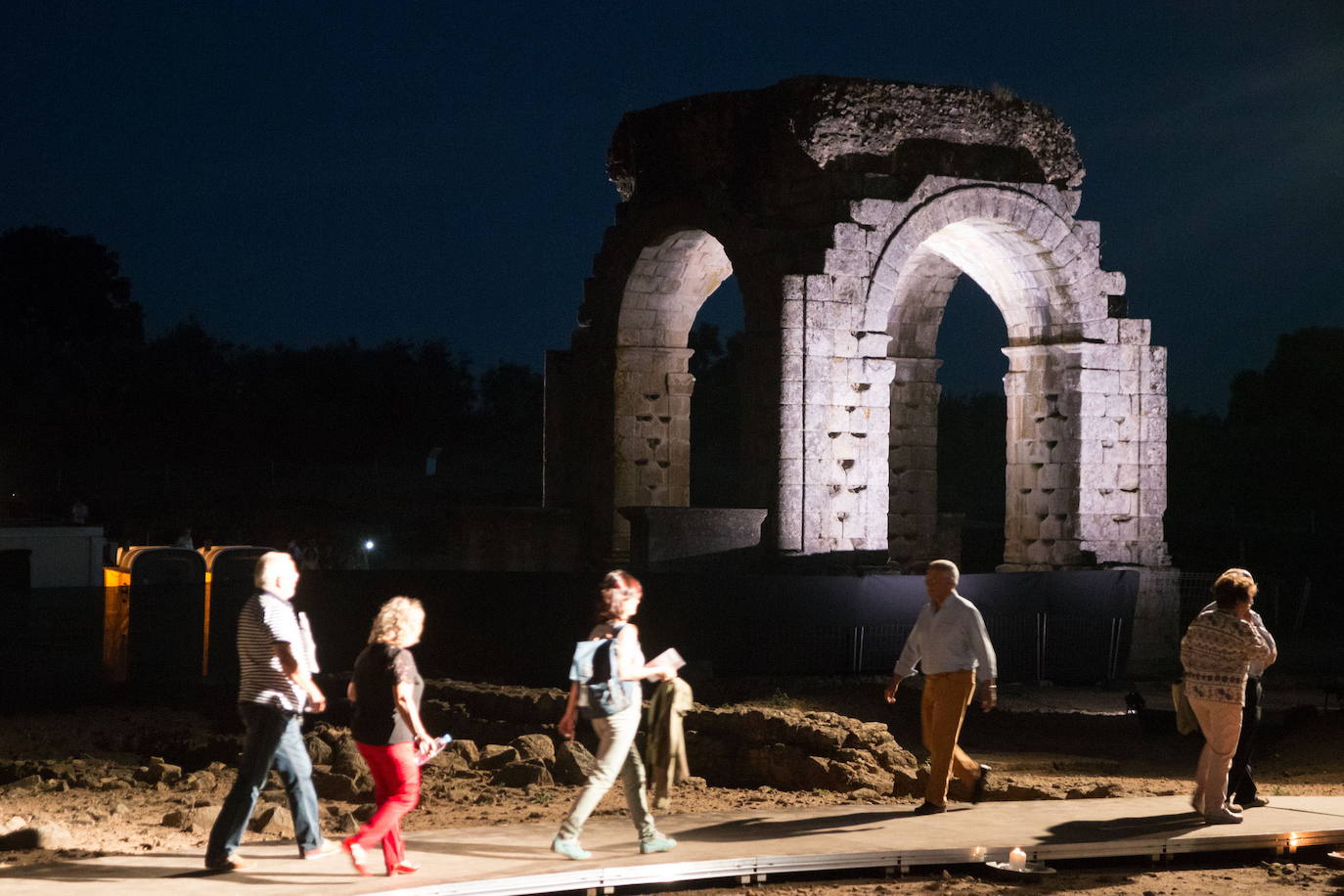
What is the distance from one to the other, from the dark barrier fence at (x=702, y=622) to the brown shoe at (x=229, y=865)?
646 cm

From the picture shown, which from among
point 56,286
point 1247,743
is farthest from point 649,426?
point 56,286

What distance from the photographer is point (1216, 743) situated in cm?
A: 841

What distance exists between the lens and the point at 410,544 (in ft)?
104

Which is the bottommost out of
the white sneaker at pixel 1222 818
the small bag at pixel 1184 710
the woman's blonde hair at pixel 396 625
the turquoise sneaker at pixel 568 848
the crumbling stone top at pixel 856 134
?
the white sneaker at pixel 1222 818

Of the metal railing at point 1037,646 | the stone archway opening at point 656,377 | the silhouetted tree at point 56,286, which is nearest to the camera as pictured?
the metal railing at point 1037,646

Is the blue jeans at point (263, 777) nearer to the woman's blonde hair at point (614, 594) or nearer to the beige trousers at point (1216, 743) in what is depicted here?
the woman's blonde hair at point (614, 594)

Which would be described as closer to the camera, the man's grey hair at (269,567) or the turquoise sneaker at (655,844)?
the man's grey hair at (269,567)

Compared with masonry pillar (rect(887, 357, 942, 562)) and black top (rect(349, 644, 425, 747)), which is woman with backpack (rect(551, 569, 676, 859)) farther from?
masonry pillar (rect(887, 357, 942, 562))

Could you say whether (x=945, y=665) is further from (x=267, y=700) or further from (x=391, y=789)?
(x=267, y=700)

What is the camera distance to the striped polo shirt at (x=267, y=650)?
22.5 ft

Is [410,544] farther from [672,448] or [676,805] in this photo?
[676,805]

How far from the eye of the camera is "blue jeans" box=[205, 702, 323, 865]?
22.4 feet

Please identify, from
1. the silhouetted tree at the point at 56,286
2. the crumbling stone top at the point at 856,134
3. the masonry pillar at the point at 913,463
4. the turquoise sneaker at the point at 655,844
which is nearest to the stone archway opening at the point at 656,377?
the crumbling stone top at the point at 856,134

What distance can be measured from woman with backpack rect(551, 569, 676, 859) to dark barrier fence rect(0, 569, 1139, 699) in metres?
6.52
